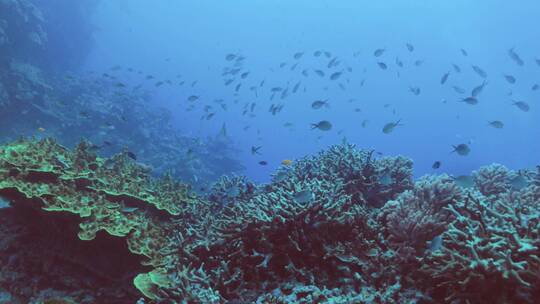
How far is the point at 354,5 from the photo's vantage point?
118 meters

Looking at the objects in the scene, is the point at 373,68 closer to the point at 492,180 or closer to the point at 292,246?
the point at 492,180

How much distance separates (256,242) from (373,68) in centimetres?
14155

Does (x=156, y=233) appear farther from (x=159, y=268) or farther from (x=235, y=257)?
(x=235, y=257)

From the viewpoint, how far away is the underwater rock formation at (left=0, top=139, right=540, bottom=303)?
3400mm

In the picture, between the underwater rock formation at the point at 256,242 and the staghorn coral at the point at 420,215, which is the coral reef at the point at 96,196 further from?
the staghorn coral at the point at 420,215

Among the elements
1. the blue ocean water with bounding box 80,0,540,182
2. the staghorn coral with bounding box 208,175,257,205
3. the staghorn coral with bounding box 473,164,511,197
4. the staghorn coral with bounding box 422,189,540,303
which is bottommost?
the staghorn coral with bounding box 422,189,540,303

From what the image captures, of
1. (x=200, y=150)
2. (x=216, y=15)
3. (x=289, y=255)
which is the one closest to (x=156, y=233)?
(x=289, y=255)

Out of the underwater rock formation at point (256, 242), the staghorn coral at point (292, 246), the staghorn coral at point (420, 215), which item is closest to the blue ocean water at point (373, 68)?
the underwater rock formation at point (256, 242)

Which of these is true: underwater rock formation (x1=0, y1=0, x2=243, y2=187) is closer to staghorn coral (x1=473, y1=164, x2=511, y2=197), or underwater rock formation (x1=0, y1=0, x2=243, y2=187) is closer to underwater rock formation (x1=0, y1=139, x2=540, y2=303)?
underwater rock formation (x1=0, y1=139, x2=540, y2=303)

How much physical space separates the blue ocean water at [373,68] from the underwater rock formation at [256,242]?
58575 millimetres

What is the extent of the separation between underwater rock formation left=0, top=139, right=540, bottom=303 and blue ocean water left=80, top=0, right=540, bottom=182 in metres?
58.6

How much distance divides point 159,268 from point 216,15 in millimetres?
174216

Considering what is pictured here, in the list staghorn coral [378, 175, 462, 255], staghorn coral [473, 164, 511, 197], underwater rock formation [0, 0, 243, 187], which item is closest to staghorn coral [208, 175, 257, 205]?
staghorn coral [378, 175, 462, 255]

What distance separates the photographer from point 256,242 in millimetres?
4289
